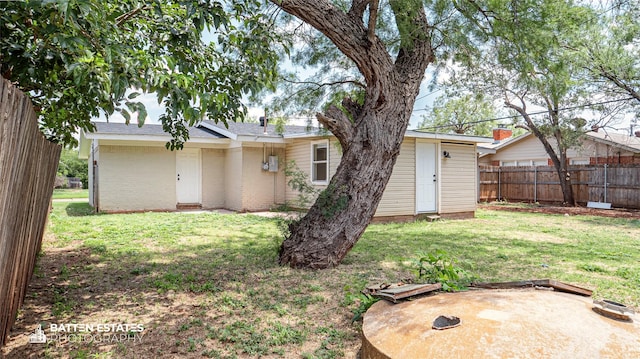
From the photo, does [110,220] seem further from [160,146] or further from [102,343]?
[102,343]

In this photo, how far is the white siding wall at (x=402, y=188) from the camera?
10508mm

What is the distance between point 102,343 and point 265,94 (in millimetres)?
5612

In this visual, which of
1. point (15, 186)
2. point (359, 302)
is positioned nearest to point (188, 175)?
point (359, 302)

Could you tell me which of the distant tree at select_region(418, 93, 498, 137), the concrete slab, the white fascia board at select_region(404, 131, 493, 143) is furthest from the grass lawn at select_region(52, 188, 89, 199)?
the concrete slab

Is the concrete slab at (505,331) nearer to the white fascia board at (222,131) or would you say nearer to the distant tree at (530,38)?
the distant tree at (530,38)

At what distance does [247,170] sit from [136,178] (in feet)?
11.0

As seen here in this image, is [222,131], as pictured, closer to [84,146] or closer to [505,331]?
[84,146]

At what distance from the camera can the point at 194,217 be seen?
10.6 meters

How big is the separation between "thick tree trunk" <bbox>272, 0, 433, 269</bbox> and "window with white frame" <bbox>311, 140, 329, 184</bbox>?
5.87 meters

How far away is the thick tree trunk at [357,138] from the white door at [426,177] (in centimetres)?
564

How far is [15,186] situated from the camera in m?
2.41

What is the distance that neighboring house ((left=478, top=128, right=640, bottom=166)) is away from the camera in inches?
645

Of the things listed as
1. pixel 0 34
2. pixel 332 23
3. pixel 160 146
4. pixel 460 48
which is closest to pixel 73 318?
pixel 0 34

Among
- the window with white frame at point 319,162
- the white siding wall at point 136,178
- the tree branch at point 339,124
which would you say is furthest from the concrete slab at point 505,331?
the white siding wall at point 136,178
